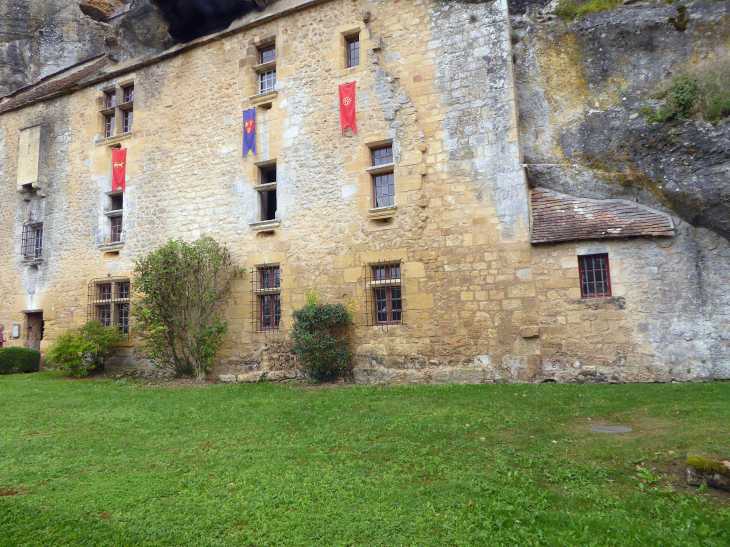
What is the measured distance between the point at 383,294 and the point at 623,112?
563 cm

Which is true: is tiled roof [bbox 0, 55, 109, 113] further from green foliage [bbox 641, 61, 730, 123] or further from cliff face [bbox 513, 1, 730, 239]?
green foliage [bbox 641, 61, 730, 123]

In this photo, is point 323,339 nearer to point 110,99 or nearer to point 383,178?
point 383,178

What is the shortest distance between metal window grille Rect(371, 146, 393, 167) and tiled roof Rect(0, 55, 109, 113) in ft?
34.4

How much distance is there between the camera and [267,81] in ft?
39.3

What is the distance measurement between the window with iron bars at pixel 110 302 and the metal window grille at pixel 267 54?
22.3 feet

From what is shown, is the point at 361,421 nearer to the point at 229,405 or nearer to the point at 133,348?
the point at 229,405

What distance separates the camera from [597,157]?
8.73m

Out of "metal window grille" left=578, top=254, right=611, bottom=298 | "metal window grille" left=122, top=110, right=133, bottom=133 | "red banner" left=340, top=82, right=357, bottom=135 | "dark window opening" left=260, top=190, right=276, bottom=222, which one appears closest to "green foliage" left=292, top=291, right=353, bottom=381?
"dark window opening" left=260, top=190, right=276, bottom=222

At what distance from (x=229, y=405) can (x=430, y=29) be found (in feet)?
27.5

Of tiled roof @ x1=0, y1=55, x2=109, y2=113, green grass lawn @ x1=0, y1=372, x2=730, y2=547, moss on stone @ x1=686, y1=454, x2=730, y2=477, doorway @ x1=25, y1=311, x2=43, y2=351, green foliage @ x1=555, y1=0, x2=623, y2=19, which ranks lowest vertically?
green grass lawn @ x1=0, y1=372, x2=730, y2=547

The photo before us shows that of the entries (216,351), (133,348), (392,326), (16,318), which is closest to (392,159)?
(392,326)

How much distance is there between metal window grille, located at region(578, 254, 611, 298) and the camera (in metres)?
8.27

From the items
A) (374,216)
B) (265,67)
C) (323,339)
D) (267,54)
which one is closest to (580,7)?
(374,216)

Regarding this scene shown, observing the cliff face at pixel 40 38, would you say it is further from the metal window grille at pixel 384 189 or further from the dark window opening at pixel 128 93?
the metal window grille at pixel 384 189
